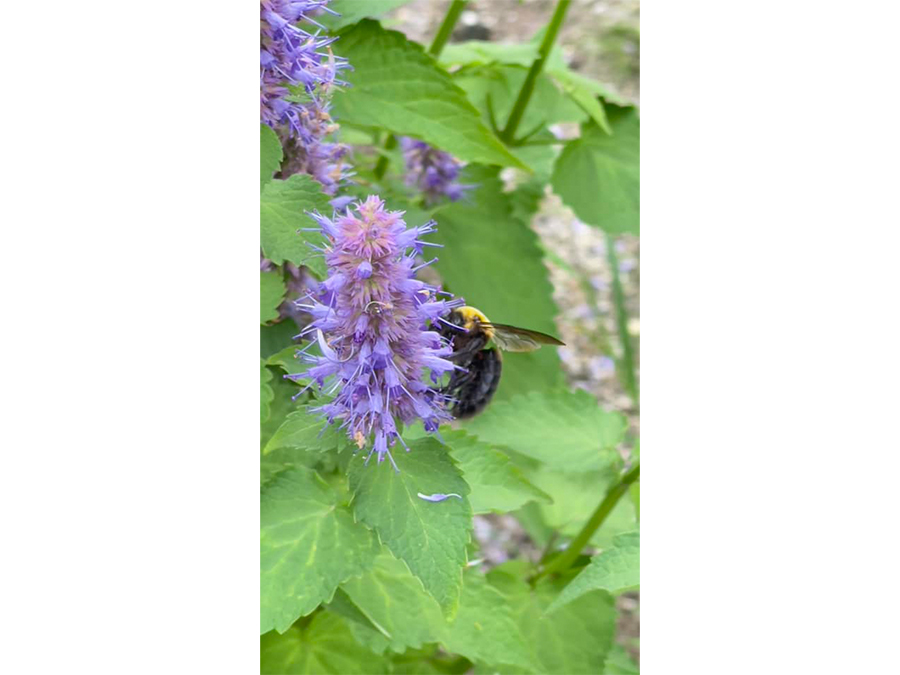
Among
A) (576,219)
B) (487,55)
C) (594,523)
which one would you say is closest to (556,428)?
(594,523)

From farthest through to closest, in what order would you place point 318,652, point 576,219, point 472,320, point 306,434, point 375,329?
point 576,219 < point 318,652 < point 472,320 < point 306,434 < point 375,329

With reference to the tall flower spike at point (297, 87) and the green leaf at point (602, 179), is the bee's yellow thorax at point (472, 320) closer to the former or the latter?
the tall flower spike at point (297, 87)

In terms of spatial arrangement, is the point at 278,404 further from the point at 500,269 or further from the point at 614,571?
the point at 500,269

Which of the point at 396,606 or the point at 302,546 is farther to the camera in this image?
the point at 396,606

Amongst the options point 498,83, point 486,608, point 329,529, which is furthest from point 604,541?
point 498,83

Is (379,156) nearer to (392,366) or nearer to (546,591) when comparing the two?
(546,591)

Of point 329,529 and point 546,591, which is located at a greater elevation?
Result: point 329,529

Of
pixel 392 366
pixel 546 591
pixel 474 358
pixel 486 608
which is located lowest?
pixel 546 591
